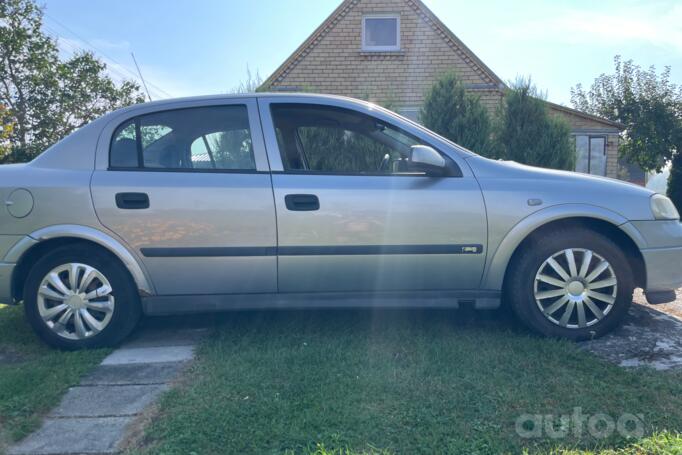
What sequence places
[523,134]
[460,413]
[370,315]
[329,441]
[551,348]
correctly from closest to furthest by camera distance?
[329,441]
[460,413]
[551,348]
[370,315]
[523,134]

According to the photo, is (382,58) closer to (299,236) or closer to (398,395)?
(299,236)

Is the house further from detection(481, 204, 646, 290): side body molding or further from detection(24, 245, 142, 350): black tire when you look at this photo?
detection(24, 245, 142, 350): black tire

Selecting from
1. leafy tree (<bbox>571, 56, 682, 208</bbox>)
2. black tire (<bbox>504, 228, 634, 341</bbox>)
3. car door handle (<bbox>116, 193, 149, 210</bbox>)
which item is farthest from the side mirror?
leafy tree (<bbox>571, 56, 682, 208</bbox>)

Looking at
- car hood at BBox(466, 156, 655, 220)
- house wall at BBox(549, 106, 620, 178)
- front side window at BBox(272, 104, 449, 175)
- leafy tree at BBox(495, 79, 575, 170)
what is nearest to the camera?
car hood at BBox(466, 156, 655, 220)

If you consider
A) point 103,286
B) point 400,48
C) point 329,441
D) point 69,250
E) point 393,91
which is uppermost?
point 400,48

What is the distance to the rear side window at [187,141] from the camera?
11.3ft

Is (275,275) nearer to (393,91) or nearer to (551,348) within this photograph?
(551,348)

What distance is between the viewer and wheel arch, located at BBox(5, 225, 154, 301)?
3324 millimetres

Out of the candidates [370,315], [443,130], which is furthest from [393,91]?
[370,315]

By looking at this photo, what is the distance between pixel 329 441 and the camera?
7.37 ft

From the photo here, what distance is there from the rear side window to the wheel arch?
1.68ft

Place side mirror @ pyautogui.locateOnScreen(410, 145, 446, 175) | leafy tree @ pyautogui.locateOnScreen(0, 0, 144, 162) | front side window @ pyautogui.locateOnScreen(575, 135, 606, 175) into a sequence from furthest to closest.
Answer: leafy tree @ pyautogui.locateOnScreen(0, 0, 144, 162), front side window @ pyautogui.locateOnScreen(575, 135, 606, 175), side mirror @ pyautogui.locateOnScreen(410, 145, 446, 175)

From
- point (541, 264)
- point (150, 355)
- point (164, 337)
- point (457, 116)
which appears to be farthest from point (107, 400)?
point (457, 116)

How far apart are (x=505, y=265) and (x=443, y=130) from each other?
5019 millimetres
